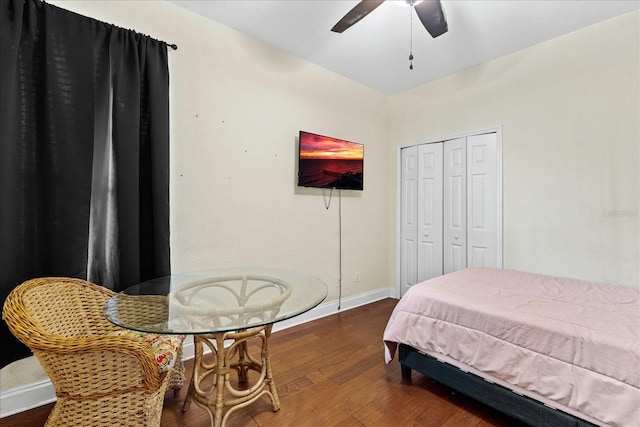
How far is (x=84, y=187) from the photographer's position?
5.95 ft

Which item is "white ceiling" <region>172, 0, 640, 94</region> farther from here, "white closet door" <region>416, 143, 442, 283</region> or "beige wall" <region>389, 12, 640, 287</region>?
"white closet door" <region>416, 143, 442, 283</region>

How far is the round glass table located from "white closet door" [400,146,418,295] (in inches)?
86.9

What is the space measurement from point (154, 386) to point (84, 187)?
129 cm

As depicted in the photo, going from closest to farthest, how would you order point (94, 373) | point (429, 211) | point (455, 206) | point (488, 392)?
point (94, 373) < point (488, 392) < point (455, 206) < point (429, 211)

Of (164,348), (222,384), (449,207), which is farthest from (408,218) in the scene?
(164,348)

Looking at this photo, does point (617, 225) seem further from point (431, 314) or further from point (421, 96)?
point (421, 96)

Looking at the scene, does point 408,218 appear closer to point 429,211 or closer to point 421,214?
point 421,214

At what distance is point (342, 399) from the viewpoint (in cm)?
184

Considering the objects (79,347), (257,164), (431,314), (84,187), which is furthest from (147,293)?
(431,314)

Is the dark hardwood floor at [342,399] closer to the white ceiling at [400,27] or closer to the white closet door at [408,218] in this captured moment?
the white closet door at [408,218]

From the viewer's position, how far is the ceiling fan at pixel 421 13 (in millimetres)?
1781

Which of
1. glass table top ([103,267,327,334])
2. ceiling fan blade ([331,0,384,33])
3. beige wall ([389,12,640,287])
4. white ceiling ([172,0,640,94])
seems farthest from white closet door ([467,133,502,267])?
glass table top ([103,267,327,334])

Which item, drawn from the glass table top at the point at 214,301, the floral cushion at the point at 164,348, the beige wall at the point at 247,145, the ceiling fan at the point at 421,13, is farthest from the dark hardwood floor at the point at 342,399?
the ceiling fan at the point at 421,13

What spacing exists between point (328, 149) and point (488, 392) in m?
2.49
